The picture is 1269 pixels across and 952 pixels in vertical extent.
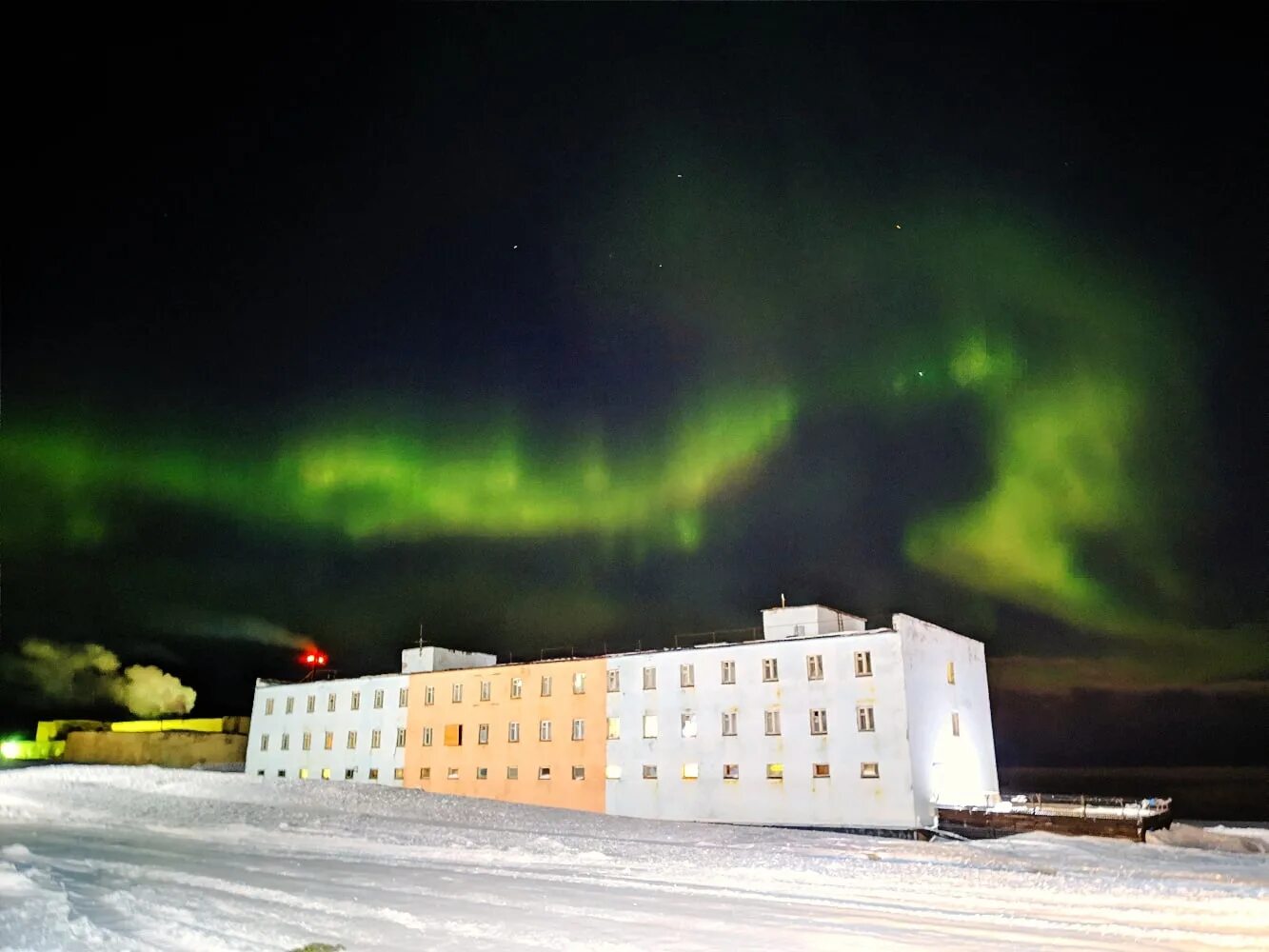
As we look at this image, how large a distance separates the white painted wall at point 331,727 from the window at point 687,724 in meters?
21.2

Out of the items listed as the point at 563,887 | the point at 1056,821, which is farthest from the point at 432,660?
the point at 563,887

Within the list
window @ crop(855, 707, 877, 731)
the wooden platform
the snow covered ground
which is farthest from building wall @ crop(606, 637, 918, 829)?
the snow covered ground

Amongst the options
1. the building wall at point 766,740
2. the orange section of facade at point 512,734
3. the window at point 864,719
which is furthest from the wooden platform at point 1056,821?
the orange section of facade at point 512,734

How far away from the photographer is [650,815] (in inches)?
1955

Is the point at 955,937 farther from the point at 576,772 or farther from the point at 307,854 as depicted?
the point at 576,772

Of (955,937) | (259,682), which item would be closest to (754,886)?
(955,937)

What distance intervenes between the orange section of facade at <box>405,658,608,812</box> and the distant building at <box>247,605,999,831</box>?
93mm

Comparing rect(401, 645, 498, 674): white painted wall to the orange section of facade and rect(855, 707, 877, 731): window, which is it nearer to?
the orange section of facade

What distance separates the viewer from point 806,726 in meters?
45.8

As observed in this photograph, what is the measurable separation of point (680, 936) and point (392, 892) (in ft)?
23.1

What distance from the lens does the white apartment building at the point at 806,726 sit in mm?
43500

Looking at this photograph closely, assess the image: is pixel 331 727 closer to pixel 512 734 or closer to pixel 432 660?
pixel 432 660

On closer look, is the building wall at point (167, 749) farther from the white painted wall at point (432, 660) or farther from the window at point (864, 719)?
the window at point (864, 719)

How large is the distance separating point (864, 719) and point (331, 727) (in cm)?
3900
